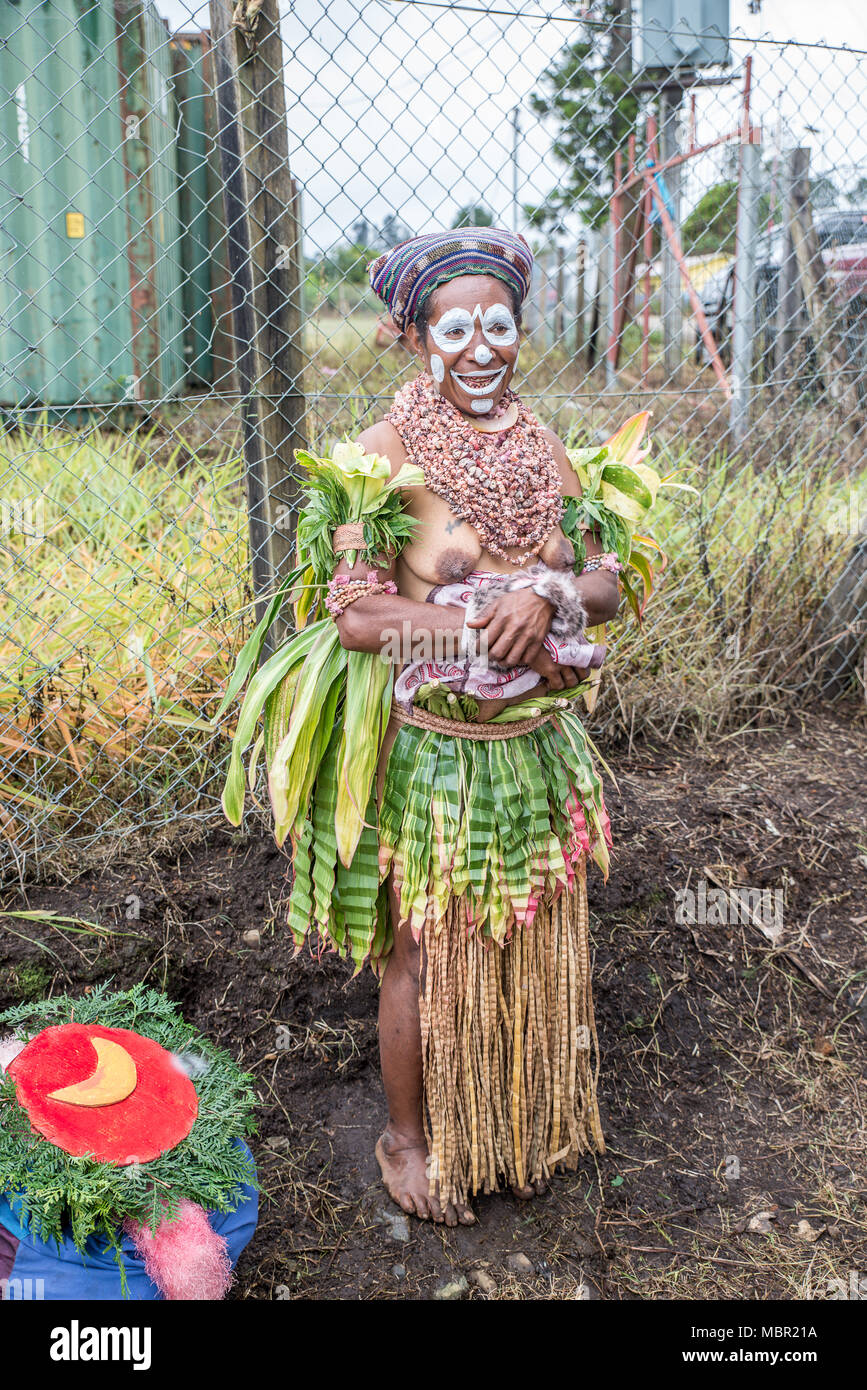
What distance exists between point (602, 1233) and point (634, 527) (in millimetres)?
1491

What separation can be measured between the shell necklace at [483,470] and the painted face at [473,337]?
0.20ft

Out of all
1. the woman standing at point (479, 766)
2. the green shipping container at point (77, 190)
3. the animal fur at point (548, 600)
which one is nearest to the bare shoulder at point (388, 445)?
the woman standing at point (479, 766)

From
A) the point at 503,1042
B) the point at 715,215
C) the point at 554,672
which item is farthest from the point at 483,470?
the point at 715,215

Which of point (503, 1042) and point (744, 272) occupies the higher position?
point (744, 272)

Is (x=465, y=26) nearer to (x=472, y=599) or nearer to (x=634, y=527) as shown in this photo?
(x=634, y=527)

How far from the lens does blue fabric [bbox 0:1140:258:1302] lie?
1.64 metres

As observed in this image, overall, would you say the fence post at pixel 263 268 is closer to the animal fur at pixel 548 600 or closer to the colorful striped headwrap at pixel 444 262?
the colorful striped headwrap at pixel 444 262

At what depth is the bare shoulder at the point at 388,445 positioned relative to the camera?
75.9 inches

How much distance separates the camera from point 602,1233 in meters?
2.26

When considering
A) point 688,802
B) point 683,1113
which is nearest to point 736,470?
point 688,802

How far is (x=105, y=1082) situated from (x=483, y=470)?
1.24 m

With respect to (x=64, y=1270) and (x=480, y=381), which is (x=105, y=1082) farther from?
(x=480, y=381)

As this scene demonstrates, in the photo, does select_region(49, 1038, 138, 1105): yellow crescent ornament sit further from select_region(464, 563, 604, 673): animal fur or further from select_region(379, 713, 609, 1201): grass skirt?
select_region(464, 563, 604, 673): animal fur

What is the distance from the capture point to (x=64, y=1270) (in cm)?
166
